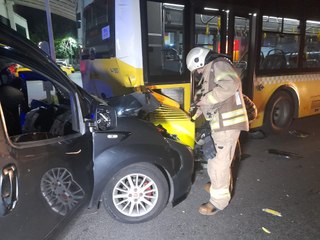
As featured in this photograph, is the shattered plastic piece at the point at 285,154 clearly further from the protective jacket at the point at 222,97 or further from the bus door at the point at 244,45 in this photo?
the protective jacket at the point at 222,97

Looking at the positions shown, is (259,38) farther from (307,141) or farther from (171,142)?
(171,142)

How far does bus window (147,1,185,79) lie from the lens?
4.38 m

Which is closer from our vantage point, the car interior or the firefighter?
the car interior

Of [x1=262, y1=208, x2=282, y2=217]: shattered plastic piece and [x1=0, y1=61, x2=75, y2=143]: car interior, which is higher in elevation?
[x1=0, y1=61, x2=75, y2=143]: car interior

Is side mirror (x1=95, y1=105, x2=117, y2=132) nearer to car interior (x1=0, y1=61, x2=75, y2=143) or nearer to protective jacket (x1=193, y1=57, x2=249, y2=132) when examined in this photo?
car interior (x1=0, y1=61, x2=75, y2=143)

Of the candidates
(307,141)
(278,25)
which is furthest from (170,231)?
(278,25)

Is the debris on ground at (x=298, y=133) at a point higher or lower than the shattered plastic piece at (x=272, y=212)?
higher

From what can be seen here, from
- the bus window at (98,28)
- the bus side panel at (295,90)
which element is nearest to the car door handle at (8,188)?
the bus window at (98,28)

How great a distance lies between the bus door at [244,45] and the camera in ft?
17.5

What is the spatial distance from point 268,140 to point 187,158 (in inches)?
130

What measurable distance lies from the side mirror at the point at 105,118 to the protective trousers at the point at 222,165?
119 cm

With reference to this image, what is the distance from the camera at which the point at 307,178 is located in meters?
4.14

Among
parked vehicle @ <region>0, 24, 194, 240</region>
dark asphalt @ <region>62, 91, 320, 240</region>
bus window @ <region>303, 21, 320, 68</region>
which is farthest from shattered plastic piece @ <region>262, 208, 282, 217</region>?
bus window @ <region>303, 21, 320, 68</region>

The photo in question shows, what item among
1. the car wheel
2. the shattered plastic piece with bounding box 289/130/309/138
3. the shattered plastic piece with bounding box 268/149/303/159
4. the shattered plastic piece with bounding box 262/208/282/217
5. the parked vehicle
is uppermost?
the parked vehicle
